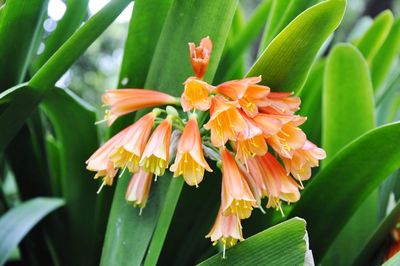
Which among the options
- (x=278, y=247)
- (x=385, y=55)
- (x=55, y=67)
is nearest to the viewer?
(x=278, y=247)

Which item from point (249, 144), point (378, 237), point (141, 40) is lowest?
point (378, 237)

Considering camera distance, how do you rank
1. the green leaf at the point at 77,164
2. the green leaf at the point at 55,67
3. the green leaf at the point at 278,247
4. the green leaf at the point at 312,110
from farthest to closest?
the green leaf at the point at 312,110, the green leaf at the point at 77,164, the green leaf at the point at 55,67, the green leaf at the point at 278,247

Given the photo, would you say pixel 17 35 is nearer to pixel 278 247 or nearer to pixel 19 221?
pixel 19 221

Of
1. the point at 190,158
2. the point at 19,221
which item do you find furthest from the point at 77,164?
the point at 190,158

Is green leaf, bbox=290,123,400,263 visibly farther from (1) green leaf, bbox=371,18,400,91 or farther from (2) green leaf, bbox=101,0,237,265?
(1) green leaf, bbox=371,18,400,91

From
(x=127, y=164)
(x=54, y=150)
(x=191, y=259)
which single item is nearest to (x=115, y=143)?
(x=127, y=164)

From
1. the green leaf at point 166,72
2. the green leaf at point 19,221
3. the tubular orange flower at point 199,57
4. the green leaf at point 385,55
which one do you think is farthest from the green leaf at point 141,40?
the green leaf at point 385,55

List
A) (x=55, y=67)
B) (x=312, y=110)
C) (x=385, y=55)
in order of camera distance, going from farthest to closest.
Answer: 1. (x=385, y=55)
2. (x=312, y=110)
3. (x=55, y=67)

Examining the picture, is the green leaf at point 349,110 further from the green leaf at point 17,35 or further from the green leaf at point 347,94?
the green leaf at point 17,35
